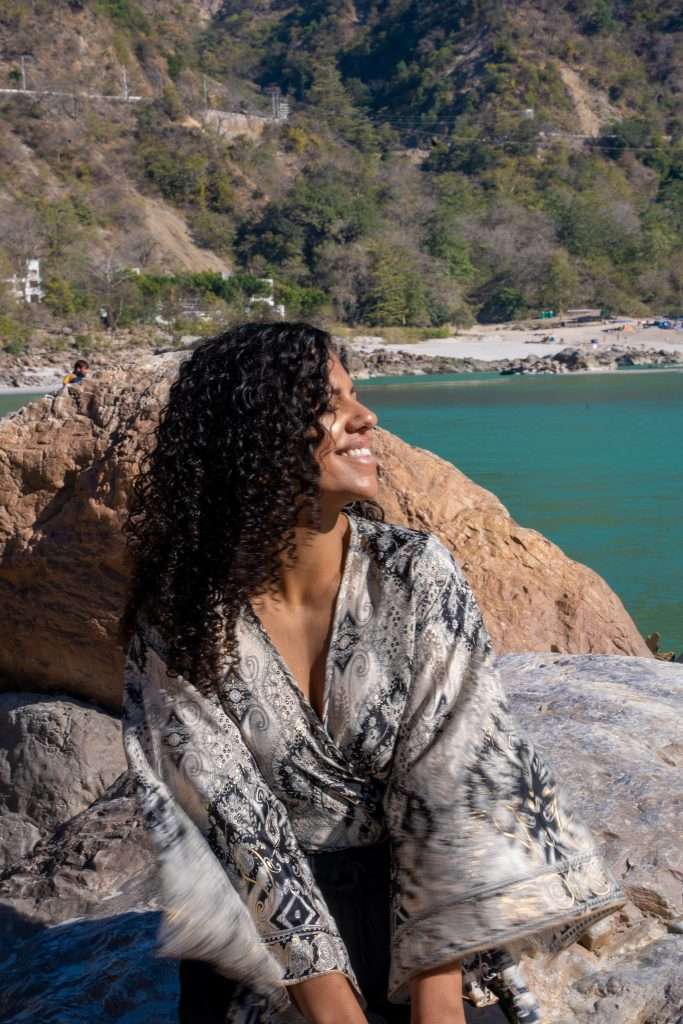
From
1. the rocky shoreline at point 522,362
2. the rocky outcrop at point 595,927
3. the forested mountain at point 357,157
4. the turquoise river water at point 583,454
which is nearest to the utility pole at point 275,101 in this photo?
the forested mountain at point 357,157

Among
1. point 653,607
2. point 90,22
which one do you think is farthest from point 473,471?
point 90,22

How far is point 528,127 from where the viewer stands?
66.1m

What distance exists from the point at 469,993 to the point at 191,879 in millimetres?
338

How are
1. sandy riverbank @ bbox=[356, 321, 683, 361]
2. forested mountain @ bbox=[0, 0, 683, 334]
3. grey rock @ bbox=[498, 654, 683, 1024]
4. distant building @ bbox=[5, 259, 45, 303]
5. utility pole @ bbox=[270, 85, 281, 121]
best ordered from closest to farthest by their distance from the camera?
grey rock @ bbox=[498, 654, 683, 1024], sandy riverbank @ bbox=[356, 321, 683, 361], distant building @ bbox=[5, 259, 45, 303], forested mountain @ bbox=[0, 0, 683, 334], utility pole @ bbox=[270, 85, 281, 121]

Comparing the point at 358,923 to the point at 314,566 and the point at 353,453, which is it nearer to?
the point at 314,566

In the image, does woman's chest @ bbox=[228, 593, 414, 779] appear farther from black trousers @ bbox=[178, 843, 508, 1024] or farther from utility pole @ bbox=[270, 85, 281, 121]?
utility pole @ bbox=[270, 85, 281, 121]

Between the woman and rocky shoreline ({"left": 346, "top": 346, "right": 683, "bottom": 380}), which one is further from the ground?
the woman

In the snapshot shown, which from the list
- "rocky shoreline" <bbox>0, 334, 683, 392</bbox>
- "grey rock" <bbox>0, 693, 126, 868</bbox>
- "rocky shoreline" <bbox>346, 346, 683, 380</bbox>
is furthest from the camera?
"rocky shoreline" <bbox>346, 346, 683, 380</bbox>

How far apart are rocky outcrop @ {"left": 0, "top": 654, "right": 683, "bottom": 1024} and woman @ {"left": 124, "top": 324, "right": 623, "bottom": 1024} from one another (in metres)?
0.30

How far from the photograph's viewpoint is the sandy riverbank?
1678 inches

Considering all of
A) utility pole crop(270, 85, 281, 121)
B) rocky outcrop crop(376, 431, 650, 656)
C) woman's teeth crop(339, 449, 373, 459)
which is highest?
utility pole crop(270, 85, 281, 121)

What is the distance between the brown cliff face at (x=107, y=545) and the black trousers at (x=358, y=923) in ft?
6.83

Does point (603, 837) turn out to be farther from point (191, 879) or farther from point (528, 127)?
point (528, 127)

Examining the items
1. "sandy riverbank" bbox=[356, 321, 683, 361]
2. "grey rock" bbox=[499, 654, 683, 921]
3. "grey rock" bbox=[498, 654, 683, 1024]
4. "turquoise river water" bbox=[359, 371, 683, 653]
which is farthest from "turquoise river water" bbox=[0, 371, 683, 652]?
"grey rock" bbox=[498, 654, 683, 1024]
